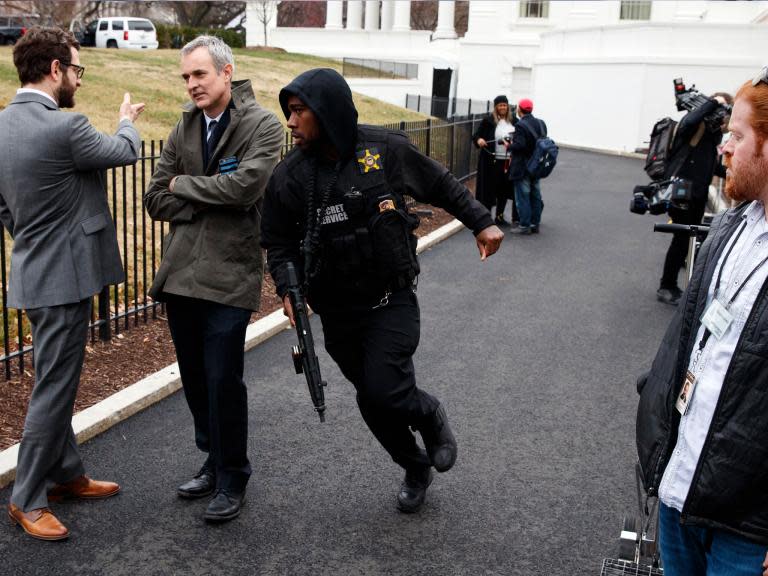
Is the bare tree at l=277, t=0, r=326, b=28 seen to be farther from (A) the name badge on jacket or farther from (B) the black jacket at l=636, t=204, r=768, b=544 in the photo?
(B) the black jacket at l=636, t=204, r=768, b=544

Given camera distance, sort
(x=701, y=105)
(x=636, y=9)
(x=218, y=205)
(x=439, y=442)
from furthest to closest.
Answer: (x=636, y=9) → (x=701, y=105) → (x=439, y=442) → (x=218, y=205)

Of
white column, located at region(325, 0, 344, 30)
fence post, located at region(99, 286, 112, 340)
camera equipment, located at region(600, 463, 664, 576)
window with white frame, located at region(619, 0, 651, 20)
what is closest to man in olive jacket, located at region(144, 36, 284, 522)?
camera equipment, located at region(600, 463, 664, 576)

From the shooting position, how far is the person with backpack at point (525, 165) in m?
12.4

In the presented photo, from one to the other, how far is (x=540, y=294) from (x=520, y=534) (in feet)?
17.3

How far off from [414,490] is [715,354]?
237cm

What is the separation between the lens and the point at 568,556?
4000mm

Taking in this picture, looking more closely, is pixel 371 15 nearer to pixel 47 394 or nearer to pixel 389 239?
A: pixel 389 239

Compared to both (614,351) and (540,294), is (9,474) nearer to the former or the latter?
(614,351)

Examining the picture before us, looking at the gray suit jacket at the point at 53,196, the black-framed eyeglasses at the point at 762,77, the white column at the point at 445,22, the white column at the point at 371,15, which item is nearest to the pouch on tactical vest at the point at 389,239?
the gray suit jacket at the point at 53,196

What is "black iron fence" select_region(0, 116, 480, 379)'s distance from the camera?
240 inches

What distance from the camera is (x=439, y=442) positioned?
4309 millimetres

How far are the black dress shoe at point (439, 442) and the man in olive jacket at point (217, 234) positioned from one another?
85 cm

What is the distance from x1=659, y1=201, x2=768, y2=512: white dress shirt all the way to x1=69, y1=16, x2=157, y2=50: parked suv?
138 feet

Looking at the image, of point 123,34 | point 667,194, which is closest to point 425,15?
point 123,34
